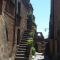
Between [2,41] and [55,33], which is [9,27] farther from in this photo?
[55,33]

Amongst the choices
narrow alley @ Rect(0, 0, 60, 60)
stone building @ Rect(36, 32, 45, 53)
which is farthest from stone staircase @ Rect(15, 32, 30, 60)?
stone building @ Rect(36, 32, 45, 53)

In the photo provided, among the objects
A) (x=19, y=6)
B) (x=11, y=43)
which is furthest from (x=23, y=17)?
(x=11, y=43)

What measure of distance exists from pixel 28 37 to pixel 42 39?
58.0ft

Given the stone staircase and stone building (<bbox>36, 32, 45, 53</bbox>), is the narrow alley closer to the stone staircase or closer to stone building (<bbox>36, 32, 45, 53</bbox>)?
the stone staircase

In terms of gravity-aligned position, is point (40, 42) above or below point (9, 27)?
below

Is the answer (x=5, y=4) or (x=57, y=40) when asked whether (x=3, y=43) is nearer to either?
(x=5, y=4)

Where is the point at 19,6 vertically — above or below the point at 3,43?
above

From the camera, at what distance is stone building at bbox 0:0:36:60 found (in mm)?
15823

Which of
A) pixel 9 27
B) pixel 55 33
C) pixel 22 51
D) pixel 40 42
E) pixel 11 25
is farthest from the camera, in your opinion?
pixel 40 42

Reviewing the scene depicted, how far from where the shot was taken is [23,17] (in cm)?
2534

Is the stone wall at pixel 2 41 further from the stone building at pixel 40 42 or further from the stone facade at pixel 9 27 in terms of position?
the stone building at pixel 40 42

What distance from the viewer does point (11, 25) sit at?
63.3ft

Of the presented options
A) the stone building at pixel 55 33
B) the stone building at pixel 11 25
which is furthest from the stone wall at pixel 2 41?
the stone building at pixel 55 33

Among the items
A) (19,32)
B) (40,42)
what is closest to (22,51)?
(19,32)
